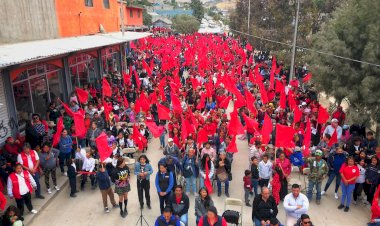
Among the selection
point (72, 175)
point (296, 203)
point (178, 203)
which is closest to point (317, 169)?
point (296, 203)

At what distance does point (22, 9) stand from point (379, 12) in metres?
12.5

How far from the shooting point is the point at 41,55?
10578 mm

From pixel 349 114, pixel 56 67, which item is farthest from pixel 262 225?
pixel 56 67

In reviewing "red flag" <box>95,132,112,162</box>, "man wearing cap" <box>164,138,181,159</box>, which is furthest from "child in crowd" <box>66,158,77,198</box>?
"man wearing cap" <box>164,138,181,159</box>

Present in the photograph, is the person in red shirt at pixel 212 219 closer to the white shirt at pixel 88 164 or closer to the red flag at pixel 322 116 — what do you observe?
the white shirt at pixel 88 164

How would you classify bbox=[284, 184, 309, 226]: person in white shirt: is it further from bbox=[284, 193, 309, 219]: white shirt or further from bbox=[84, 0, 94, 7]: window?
bbox=[84, 0, 94, 7]: window

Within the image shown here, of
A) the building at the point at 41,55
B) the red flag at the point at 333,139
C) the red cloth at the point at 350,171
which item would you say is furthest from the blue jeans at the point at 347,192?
the building at the point at 41,55

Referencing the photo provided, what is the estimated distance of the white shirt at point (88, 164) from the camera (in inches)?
384

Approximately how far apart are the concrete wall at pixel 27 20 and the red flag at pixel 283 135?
31.8 feet

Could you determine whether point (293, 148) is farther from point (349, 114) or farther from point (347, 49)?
point (347, 49)

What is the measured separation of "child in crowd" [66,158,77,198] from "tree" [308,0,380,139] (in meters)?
9.32

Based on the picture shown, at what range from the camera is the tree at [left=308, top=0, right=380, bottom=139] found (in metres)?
11.2

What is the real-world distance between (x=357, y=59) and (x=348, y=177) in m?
5.62

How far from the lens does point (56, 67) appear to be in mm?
15992
